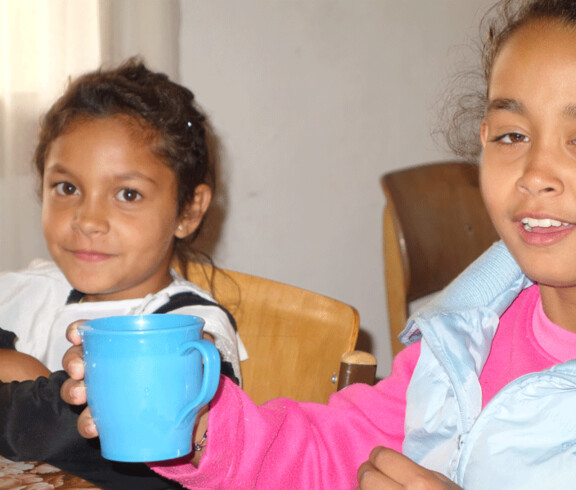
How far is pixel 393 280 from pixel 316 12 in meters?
1.01

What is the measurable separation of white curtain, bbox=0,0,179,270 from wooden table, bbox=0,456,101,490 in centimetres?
137

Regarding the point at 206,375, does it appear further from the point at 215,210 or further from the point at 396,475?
the point at 215,210

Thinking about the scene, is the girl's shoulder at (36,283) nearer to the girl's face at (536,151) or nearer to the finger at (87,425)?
the finger at (87,425)

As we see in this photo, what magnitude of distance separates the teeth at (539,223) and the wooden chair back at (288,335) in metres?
0.31

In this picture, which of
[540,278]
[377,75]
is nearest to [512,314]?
[540,278]

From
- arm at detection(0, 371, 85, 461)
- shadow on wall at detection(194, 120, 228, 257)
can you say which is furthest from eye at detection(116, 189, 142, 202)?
shadow on wall at detection(194, 120, 228, 257)

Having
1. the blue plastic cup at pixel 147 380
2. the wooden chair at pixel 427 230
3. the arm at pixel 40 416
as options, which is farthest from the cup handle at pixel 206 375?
the wooden chair at pixel 427 230

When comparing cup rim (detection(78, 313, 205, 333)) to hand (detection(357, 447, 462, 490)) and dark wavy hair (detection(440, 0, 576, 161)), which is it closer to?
hand (detection(357, 447, 462, 490))

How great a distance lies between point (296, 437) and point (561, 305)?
1.26ft

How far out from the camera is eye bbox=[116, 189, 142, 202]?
1392mm

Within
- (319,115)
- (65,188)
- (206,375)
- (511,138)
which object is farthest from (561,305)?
(319,115)

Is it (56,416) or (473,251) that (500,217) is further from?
(473,251)

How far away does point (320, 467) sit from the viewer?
0.98 metres

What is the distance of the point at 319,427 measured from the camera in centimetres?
100
